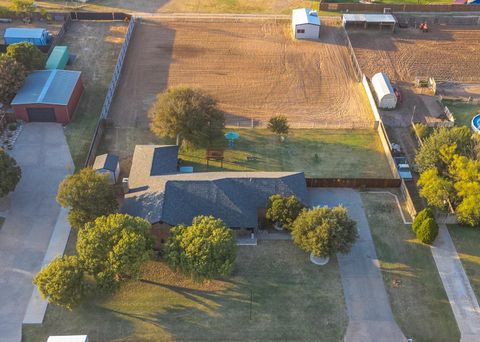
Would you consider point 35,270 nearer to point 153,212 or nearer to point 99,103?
Answer: point 153,212

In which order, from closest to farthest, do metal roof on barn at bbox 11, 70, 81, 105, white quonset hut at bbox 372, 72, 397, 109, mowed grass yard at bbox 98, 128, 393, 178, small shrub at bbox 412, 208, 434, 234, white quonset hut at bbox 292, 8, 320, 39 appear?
small shrub at bbox 412, 208, 434, 234
mowed grass yard at bbox 98, 128, 393, 178
metal roof on barn at bbox 11, 70, 81, 105
white quonset hut at bbox 372, 72, 397, 109
white quonset hut at bbox 292, 8, 320, 39

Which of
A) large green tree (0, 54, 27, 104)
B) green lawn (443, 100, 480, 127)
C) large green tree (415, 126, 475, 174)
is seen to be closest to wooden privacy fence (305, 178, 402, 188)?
→ large green tree (415, 126, 475, 174)

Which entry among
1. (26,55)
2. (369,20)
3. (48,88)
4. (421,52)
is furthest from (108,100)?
(421,52)

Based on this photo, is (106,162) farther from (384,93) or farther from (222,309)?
(384,93)

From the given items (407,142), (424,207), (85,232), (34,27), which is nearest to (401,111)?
(407,142)

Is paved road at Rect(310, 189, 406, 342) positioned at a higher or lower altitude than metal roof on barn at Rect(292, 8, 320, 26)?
lower

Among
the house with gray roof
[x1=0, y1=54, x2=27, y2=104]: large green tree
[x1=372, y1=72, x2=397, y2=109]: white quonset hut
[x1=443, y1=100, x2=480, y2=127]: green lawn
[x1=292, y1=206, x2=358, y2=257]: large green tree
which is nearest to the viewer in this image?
[x1=292, y1=206, x2=358, y2=257]: large green tree

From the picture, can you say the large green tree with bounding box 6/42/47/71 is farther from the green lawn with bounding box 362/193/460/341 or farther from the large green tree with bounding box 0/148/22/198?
the green lawn with bounding box 362/193/460/341
